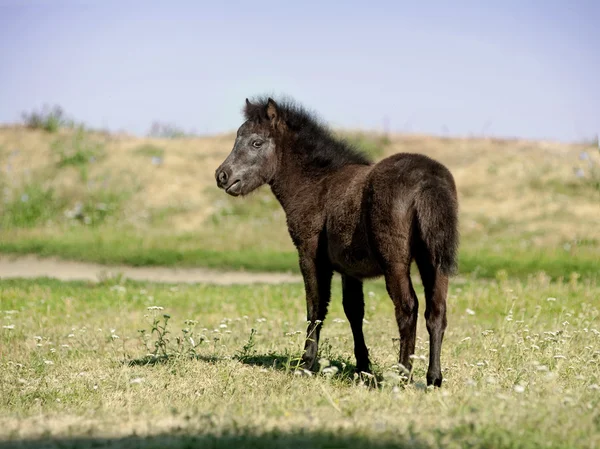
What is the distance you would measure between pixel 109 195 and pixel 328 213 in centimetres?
1882

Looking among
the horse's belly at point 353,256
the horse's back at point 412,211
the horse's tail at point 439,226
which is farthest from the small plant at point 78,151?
the horse's tail at point 439,226

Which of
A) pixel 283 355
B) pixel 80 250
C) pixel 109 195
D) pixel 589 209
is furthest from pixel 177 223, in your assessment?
pixel 283 355

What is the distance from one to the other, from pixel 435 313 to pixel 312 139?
2.91 metres

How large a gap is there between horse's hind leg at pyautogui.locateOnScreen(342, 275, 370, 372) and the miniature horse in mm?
11

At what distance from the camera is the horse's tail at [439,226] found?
7238 mm

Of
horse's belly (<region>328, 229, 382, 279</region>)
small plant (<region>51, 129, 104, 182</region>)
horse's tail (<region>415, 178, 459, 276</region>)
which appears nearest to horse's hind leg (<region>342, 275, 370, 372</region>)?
horse's belly (<region>328, 229, 382, 279</region>)

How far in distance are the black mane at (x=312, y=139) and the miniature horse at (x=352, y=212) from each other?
1cm

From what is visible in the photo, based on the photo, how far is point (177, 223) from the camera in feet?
83.3

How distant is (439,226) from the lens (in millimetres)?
7242

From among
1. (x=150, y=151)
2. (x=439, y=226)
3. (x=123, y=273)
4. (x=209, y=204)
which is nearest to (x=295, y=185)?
(x=439, y=226)

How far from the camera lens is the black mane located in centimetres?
941

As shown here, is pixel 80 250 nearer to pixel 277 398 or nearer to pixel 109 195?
pixel 109 195

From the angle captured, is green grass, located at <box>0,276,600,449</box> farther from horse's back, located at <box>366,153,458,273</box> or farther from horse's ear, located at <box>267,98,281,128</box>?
horse's ear, located at <box>267,98,281,128</box>

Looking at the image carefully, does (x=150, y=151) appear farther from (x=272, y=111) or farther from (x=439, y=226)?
(x=439, y=226)
